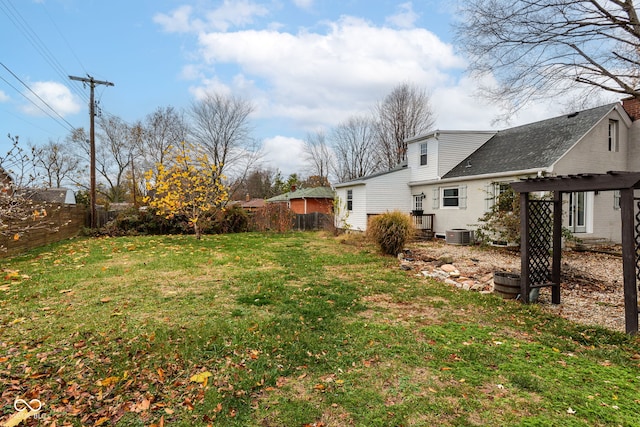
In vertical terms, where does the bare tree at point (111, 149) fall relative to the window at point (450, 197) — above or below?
above

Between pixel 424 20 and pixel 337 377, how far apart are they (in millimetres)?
10761

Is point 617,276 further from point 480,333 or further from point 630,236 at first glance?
point 480,333

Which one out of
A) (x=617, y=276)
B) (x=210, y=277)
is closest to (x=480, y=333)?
(x=210, y=277)

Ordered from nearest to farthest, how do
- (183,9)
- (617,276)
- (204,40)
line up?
(617,276)
(183,9)
(204,40)

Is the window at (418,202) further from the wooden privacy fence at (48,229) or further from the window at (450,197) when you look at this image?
the wooden privacy fence at (48,229)

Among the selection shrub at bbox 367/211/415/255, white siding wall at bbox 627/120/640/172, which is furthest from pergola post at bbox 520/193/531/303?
white siding wall at bbox 627/120/640/172

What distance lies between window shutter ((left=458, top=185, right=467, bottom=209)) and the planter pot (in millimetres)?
8657

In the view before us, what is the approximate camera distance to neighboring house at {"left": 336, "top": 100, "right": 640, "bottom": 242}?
11812mm

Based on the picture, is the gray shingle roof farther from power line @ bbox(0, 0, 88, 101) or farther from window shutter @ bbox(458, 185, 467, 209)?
power line @ bbox(0, 0, 88, 101)

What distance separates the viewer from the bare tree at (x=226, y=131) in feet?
82.6

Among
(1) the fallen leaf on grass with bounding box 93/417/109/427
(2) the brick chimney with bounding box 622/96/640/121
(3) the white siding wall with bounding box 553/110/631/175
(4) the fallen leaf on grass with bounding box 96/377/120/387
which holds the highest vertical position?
(2) the brick chimney with bounding box 622/96/640/121

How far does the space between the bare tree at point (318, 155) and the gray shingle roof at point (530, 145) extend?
2208 centimetres

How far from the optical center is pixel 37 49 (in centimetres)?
1227

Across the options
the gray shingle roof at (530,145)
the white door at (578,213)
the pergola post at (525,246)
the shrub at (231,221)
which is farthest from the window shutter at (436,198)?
the pergola post at (525,246)
